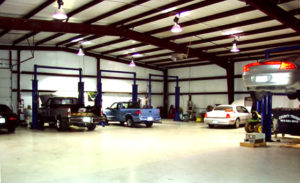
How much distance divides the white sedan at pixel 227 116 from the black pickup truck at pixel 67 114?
5667 mm

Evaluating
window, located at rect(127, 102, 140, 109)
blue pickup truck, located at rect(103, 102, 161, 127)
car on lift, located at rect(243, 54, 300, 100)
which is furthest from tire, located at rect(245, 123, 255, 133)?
window, located at rect(127, 102, 140, 109)

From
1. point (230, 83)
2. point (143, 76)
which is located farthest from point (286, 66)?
point (143, 76)

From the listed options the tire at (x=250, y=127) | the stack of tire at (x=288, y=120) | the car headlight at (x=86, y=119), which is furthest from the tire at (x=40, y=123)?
the stack of tire at (x=288, y=120)

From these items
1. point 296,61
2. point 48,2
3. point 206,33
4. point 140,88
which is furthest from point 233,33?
point 140,88

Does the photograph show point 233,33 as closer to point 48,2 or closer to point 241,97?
point 241,97

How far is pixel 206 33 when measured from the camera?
14.0 m

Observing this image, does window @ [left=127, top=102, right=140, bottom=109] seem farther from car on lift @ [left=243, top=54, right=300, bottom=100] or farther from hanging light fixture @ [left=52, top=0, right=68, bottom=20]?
car on lift @ [left=243, top=54, right=300, bottom=100]

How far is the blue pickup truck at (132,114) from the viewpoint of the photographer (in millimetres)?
14484

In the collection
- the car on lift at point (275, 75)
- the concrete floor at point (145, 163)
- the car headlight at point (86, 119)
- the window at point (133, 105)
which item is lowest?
the concrete floor at point (145, 163)

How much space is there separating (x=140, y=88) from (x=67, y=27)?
40.5 feet

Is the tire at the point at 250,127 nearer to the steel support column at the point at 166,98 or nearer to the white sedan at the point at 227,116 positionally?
the white sedan at the point at 227,116

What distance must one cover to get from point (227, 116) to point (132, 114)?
4.72 metres

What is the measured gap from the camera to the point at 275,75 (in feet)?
21.3

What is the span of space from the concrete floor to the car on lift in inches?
66.2
